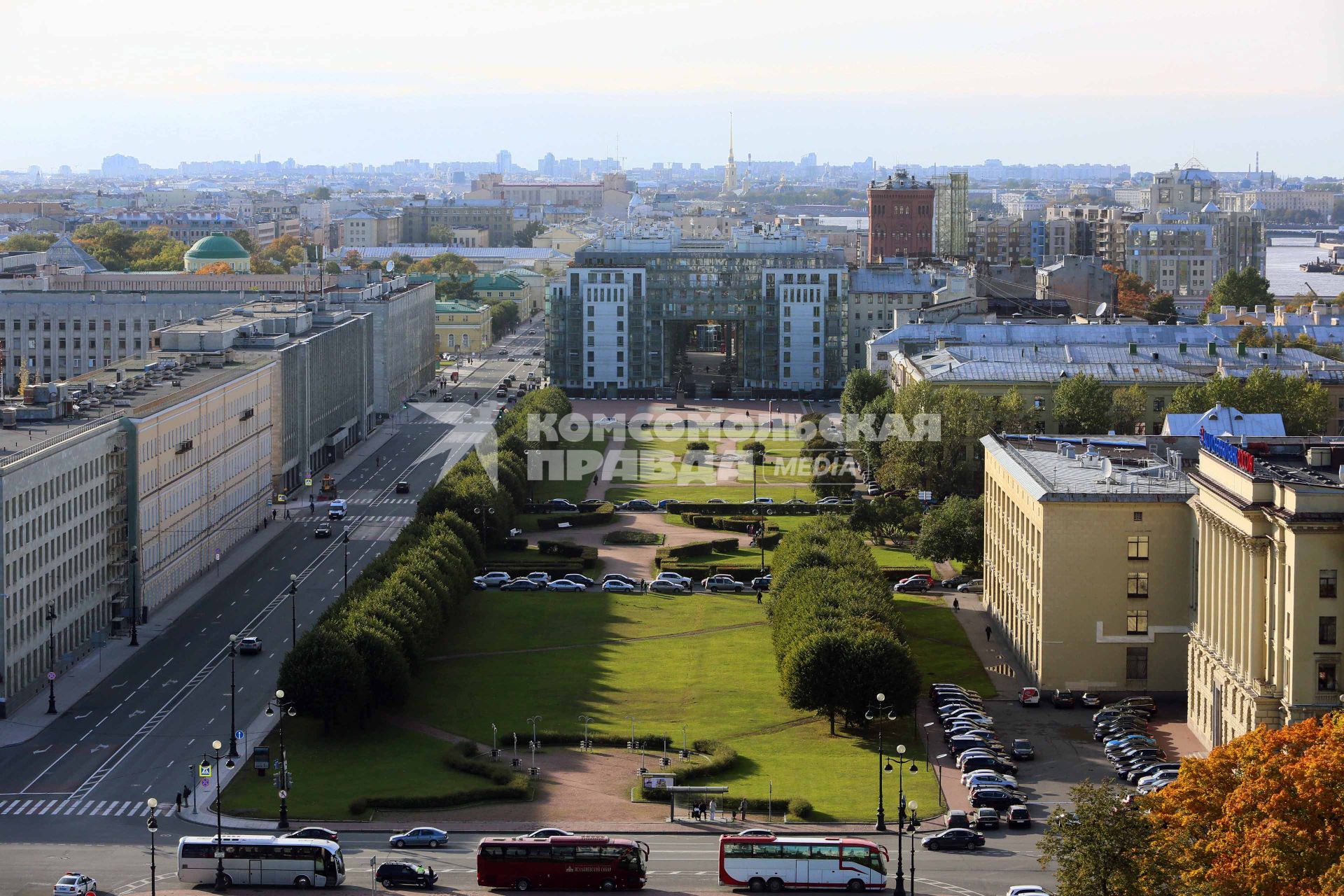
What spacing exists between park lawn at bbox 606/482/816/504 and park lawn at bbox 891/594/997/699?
2886cm

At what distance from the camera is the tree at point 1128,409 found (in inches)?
4916

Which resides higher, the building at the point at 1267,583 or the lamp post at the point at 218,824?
the building at the point at 1267,583

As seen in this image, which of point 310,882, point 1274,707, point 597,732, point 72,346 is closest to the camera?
point 310,882

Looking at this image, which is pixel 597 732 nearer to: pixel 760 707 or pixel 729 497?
pixel 760 707

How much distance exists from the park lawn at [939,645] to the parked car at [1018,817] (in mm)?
17026

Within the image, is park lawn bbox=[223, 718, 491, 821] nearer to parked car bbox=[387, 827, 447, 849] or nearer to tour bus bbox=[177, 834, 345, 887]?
parked car bbox=[387, 827, 447, 849]

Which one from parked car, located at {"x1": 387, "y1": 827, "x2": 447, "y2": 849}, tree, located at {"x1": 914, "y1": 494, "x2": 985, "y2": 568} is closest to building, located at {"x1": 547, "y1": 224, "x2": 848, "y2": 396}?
tree, located at {"x1": 914, "y1": 494, "x2": 985, "y2": 568}

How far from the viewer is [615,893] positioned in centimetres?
5575

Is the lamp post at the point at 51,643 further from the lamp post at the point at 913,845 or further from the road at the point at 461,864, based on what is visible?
the lamp post at the point at 913,845

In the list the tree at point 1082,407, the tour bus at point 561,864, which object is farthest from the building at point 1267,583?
the tree at point 1082,407

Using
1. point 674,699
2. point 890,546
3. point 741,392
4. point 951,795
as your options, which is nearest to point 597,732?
point 674,699

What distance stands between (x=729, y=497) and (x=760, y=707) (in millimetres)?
51818

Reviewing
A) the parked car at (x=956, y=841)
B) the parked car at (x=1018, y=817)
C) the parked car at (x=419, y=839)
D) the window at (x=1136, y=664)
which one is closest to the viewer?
the parked car at (x=419, y=839)

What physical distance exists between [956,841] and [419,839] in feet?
52.9
